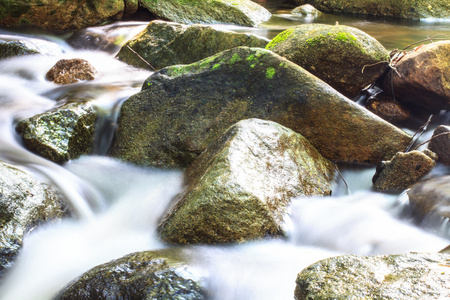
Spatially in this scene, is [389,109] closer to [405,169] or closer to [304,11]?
[405,169]

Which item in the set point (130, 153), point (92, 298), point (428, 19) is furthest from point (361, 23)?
point (92, 298)

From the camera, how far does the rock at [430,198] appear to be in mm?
3264

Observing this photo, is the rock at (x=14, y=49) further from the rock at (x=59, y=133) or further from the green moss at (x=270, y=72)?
the green moss at (x=270, y=72)

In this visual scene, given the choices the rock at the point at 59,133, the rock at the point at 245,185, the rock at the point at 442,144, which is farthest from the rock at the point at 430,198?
the rock at the point at 59,133

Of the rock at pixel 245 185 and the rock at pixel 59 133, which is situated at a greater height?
the rock at pixel 245 185

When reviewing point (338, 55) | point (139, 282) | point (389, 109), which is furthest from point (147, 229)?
point (389, 109)

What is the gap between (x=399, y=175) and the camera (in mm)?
3943

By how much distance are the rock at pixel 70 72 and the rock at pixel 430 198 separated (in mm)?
5172

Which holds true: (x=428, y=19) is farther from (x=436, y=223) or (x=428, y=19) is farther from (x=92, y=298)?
(x=92, y=298)

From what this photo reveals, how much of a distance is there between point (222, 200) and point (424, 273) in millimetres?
1438

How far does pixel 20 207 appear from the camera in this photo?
9.93 feet

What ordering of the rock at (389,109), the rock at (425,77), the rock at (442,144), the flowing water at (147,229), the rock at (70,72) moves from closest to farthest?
the flowing water at (147,229)
the rock at (442,144)
the rock at (425,77)
the rock at (389,109)
the rock at (70,72)

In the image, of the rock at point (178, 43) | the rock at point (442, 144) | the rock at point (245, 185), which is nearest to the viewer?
the rock at point (245, 185)

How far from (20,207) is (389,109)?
4.76 m
